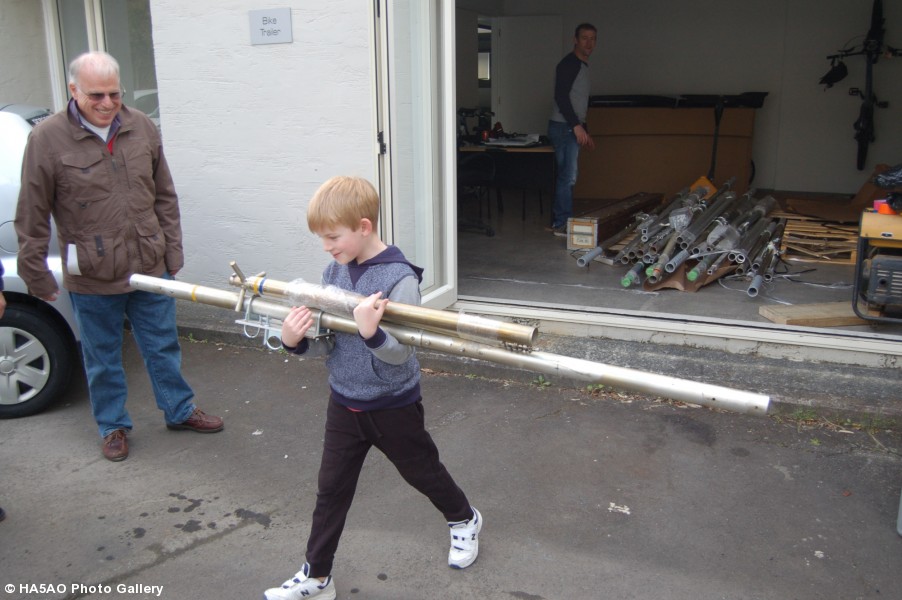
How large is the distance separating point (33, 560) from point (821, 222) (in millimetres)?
8109

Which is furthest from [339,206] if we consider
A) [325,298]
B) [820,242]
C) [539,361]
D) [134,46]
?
[820,242]

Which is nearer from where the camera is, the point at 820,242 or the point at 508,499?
the point at 508,499

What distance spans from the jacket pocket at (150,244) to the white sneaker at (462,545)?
2121 millimetres

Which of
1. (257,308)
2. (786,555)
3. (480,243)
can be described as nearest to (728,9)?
(480,243)

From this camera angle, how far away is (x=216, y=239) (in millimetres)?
6520

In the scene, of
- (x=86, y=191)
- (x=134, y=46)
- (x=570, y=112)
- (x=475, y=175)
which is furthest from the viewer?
(x=475, y=175)

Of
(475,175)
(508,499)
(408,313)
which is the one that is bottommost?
(508,499)

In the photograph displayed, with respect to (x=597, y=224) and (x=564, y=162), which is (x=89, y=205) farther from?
(x=564, y=162)

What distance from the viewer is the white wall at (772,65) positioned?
11.3m

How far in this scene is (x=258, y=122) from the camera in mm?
6117

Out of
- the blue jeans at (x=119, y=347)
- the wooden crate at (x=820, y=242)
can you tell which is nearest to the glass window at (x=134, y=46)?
the blue jeans at (x=119, y=347)

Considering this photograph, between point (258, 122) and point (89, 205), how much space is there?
237cm

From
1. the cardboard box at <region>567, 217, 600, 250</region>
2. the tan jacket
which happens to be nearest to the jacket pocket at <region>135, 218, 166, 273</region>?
the tan jacket

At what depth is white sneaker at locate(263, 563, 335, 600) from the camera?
2.97m
